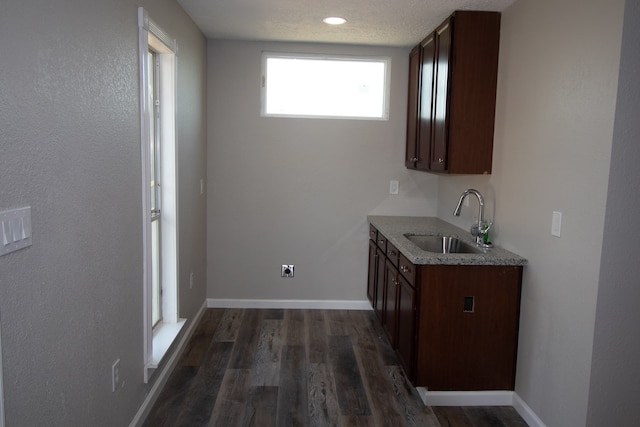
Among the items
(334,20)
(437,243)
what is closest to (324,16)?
(334,20)

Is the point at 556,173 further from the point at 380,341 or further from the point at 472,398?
the point at 380,341

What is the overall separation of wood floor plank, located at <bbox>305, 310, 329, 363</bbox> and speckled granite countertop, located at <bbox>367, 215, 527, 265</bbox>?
0.94 metres

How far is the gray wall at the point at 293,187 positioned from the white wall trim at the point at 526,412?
6.52ft

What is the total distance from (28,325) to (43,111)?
0.64 m

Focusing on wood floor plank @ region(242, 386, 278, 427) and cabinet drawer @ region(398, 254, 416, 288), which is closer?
wood floor plank @ region(242, 386, 278, 427)

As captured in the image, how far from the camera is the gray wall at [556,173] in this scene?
2.21 m

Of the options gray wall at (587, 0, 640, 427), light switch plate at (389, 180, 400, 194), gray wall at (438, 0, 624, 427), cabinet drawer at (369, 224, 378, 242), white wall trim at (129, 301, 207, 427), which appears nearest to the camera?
gray wall at (587, 0, 640, 427)

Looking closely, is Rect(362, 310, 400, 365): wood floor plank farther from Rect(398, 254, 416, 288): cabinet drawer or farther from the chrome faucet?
the chrome faucet

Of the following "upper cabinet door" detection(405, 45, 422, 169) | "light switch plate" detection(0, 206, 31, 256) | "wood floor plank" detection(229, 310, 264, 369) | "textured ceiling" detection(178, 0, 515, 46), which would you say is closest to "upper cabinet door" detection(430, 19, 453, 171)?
"textured ceiling" detection(178, 0, 515, 46)

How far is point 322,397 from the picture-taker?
Result: 3033 millimetres

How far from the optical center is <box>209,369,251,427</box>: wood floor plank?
108 inches

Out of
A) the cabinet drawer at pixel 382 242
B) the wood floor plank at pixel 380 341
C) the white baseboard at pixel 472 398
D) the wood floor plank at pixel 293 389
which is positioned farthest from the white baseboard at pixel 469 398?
the cabinet drawer at pixel 382 242

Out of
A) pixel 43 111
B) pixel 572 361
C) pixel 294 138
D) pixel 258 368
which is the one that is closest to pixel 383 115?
pixel 294 138

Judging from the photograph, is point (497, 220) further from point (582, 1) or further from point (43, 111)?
point (43, 111)
